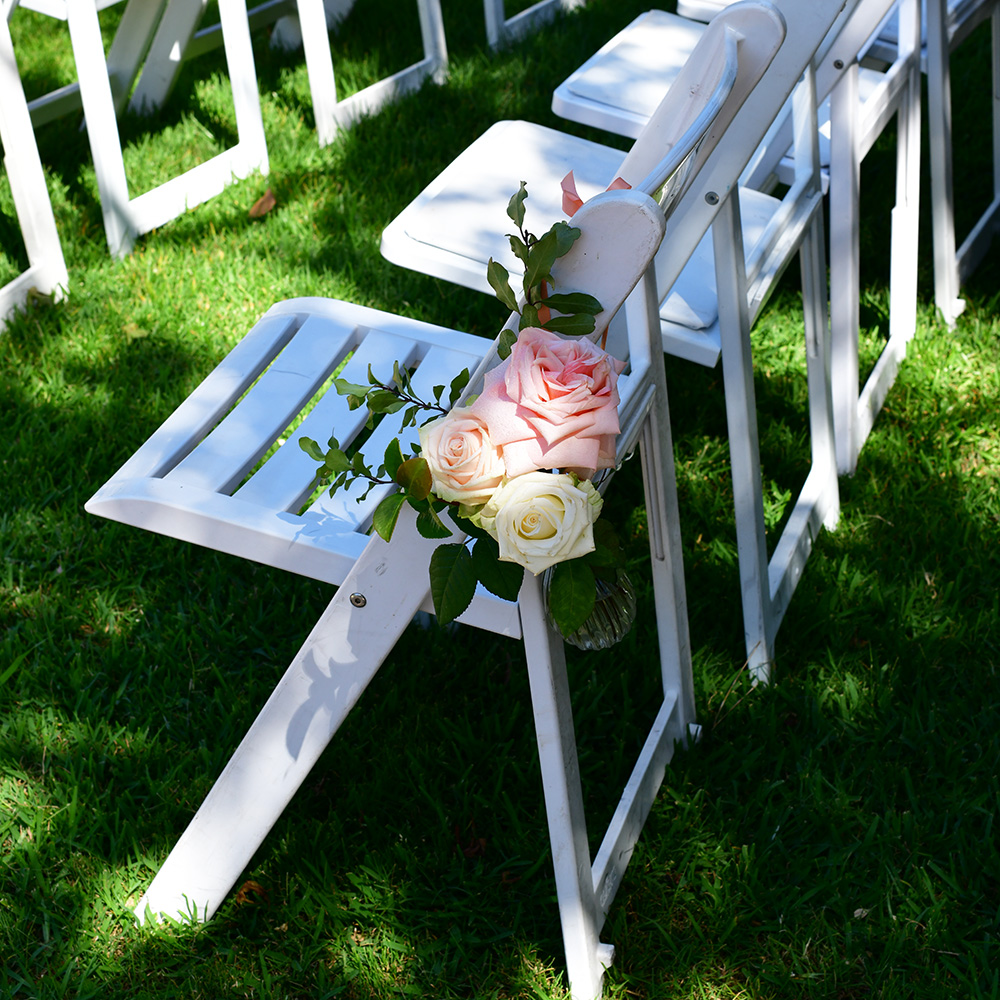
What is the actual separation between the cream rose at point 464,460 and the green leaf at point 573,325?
122 mm

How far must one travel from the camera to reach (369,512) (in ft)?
5.29

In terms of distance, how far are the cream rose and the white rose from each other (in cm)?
2

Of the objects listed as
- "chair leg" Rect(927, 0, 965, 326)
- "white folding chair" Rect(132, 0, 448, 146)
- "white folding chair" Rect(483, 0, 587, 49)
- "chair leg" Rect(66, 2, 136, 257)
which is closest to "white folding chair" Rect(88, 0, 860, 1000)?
"chair leg" Rect(927, 0, 965, 326)

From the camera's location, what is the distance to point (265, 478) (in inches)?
65.9

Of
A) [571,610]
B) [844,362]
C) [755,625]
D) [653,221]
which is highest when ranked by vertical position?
[653,221]

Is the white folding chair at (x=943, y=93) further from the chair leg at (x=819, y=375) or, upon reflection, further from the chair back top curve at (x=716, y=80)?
the chair back top curve at (x=716, y=80)

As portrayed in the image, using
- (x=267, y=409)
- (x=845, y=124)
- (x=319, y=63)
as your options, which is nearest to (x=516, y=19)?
(x=319, y=63)

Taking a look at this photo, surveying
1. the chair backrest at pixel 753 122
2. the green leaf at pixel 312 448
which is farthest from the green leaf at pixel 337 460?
the chair backrest at pixel 753 122

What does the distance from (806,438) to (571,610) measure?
166cm

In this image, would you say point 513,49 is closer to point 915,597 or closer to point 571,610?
point 915,597

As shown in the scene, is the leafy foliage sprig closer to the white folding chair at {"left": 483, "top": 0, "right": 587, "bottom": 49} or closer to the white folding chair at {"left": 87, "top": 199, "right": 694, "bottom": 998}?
the white folding chair at {"left": 87, "top": 199, "right": 694, "bottom": 998}

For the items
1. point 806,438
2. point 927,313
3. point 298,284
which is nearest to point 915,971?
point 806,438

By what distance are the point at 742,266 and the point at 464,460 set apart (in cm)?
90

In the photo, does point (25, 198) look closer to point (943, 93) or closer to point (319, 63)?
point (319, 63)
